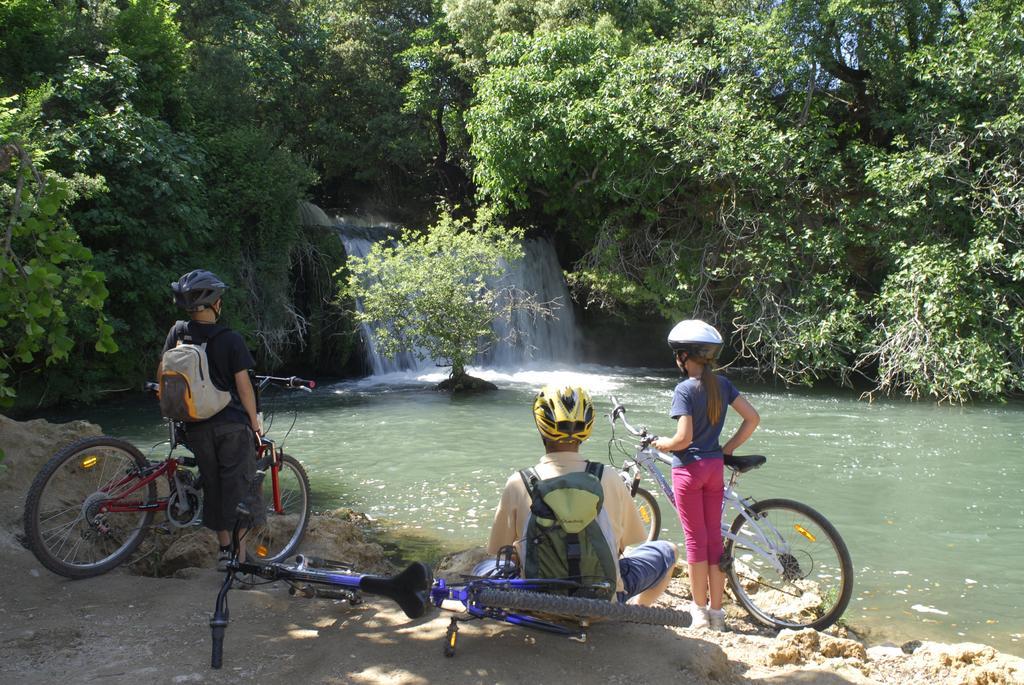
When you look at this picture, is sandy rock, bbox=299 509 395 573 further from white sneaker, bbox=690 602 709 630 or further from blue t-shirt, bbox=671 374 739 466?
blue t-shirt, bbox=671 374 739 466

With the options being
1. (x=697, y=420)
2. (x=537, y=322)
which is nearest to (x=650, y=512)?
(x=697, y=420)

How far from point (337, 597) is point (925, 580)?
4422 millimetres

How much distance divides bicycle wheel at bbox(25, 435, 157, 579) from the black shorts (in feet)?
1.69

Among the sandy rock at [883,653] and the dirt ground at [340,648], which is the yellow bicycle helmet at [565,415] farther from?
the sandy rock at [883,653]

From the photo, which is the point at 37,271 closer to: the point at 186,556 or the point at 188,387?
the point at 188,387

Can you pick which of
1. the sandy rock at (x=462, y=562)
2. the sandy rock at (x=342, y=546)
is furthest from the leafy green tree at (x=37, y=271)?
the sandy rock at (x=462, y=562)

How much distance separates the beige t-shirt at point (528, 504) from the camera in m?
3.56

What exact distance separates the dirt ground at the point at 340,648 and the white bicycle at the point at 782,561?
260mm

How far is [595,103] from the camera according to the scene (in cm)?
1836

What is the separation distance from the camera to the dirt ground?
353 centimetres

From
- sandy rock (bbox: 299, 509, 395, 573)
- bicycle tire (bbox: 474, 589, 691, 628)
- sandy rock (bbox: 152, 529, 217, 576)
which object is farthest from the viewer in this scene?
sandy rock (bbox: 299, 509, 395, 573)

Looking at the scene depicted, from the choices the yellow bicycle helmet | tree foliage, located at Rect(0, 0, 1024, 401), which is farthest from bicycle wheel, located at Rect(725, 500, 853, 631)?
tree foliage, located at Rect(0, 0, 1024, 401)

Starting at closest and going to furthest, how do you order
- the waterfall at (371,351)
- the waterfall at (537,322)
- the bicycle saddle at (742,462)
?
the bicycle saddle at (742,462) → the waterfall at (371,351) → the waterfall at (537,322)

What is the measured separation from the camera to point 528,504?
11.6ft
